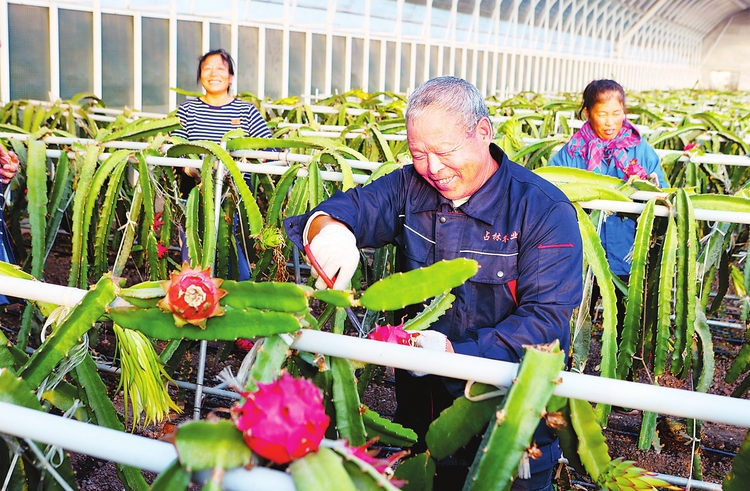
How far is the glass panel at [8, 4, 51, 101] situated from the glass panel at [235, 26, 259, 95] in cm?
222

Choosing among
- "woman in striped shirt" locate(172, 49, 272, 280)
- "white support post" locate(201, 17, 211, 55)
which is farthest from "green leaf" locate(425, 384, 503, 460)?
"white support post" locate(201, 17, 211, 55)

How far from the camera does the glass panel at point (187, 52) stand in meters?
6.73

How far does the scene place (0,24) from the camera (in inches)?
201

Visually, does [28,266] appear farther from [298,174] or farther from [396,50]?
[396,50]

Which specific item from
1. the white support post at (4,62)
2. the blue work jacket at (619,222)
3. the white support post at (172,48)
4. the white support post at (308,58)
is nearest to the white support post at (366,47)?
the white support post at (308,58)

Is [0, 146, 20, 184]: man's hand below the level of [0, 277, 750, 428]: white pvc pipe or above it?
above

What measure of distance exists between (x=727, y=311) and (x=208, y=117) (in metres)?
3.06

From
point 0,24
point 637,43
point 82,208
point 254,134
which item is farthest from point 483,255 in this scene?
point 637,43

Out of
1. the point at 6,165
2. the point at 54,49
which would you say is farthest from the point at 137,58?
the point at 6,165

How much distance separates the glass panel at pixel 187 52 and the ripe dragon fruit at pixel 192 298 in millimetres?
6039

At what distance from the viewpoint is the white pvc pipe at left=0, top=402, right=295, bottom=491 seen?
0.74 meters

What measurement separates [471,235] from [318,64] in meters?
7.60

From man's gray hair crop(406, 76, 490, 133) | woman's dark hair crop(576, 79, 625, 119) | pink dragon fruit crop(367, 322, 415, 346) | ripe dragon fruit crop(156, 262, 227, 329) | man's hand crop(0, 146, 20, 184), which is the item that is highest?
woman's dark hair crop(576, 79, 625, 119)

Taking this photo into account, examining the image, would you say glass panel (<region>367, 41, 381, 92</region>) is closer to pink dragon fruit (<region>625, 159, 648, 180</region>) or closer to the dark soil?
the dark soil
